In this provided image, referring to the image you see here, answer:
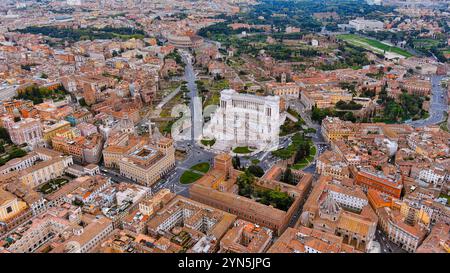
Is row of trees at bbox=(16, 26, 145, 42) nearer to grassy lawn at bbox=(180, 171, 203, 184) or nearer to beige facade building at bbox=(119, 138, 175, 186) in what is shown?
beige facade building at bbox=(119, 138, 175, 186)

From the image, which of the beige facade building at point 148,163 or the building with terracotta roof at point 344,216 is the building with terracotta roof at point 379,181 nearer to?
the building with terracotta roof at point 344,216

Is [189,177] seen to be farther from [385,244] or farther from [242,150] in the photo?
[385,244]

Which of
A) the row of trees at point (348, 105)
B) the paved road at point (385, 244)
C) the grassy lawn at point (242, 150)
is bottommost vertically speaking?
the paved road at point (385, 244)

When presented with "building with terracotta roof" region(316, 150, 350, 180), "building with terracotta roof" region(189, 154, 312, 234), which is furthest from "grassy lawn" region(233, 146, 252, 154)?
"building with terracotta roof" region(316, 150, 350, 180)

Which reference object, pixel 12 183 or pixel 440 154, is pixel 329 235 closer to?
pixel 440 154

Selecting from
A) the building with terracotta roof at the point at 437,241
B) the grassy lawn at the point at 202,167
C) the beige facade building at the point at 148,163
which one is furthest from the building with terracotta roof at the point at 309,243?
the beige facade building at the point at 148,163

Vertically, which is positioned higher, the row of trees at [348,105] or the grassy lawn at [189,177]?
the row of trees at [348,105]
